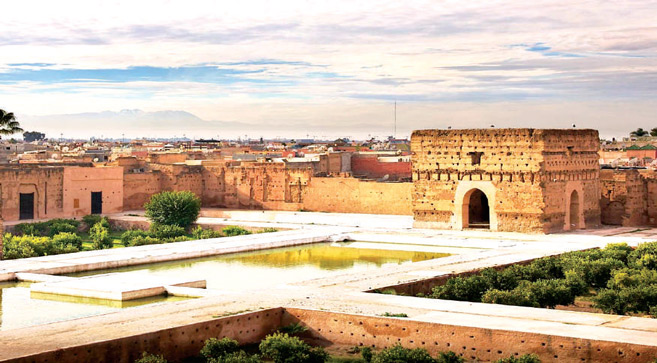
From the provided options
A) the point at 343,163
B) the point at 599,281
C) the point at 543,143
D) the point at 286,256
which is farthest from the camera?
the point at 343,163

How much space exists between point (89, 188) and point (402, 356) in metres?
21.3

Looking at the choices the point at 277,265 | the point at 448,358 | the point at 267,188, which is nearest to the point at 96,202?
the point at 267,188

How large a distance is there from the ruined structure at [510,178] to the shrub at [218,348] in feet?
47.4

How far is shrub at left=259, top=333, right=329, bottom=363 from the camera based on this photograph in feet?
42.0

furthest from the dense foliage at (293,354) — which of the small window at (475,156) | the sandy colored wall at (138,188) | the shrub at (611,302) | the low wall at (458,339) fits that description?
the sandy colored wall at (138,188)

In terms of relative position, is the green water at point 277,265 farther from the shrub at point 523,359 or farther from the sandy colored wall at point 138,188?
the sandy colored wall at point 138,188

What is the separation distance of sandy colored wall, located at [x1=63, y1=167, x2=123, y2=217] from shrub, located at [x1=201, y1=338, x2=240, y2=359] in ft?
63.9

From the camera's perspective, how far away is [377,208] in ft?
102

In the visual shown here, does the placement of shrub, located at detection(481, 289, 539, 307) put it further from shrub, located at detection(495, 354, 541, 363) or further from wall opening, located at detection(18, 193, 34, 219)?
wall opening, located at detection(18, 193, 34, 219)

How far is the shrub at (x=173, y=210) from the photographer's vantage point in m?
29.0

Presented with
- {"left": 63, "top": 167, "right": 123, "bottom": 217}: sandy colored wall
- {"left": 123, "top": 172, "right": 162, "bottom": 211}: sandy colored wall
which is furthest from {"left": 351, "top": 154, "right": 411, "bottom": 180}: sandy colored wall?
{"left": 63, "top": 167, "right": 123, "bottom": 217}: sandy colored wall

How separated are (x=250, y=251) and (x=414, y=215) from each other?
602 cm

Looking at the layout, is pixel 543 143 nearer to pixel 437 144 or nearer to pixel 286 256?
pixel 437 144

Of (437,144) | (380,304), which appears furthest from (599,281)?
(437,144)
